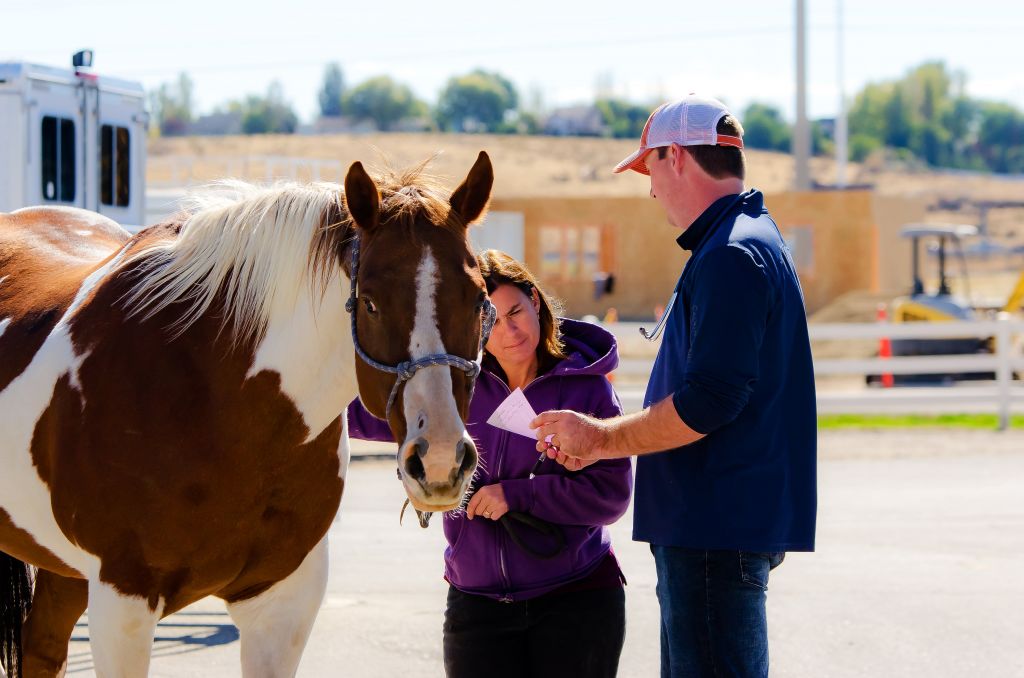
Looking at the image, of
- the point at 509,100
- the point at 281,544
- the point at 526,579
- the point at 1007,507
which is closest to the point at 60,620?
the point at 281,544

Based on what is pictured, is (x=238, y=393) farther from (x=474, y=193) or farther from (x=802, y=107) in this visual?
(x=802, y=107)

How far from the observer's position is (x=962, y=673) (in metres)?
5.71

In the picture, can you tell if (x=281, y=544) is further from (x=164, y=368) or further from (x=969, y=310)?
(x=969, y=310)

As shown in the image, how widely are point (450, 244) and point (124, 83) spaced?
9.21 m

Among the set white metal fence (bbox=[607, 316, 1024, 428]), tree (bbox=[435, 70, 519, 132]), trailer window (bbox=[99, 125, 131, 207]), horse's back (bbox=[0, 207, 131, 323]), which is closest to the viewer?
horse's back (bbox=[0, 207, 131, 323])

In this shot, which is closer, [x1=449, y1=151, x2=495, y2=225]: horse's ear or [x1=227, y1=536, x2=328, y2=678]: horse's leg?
[x1=449, y1=151, x2=495, y2=225]: horse's ear

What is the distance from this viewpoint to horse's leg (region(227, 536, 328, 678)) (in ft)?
12.2

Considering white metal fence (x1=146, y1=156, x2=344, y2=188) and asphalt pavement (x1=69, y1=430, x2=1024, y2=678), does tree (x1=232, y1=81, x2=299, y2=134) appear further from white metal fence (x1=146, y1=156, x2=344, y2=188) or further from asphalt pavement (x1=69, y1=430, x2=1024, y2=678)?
asphalt pavement (x1=69, y1=430, x2=1024, y2=678)

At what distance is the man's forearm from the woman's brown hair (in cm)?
60

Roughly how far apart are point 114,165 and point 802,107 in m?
23.5

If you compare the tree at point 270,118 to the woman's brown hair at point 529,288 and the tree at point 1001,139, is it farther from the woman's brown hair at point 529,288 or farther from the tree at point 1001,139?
the woman's brown hair at point 529,288

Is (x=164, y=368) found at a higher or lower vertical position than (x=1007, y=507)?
higher

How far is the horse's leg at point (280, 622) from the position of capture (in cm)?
372

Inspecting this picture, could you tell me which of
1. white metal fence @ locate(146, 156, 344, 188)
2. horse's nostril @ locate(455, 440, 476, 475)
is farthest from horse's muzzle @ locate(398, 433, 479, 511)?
white metal fence @ locate(146, 156, 344, 188)
